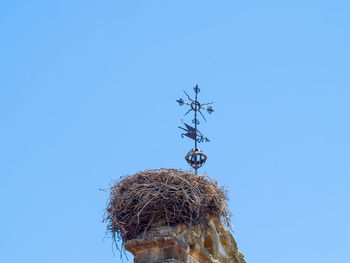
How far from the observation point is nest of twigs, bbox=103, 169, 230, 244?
8390mm

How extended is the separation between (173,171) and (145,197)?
0.74m

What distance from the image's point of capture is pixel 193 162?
10195 mm

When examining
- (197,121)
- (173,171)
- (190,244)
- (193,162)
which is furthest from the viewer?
(197,121)

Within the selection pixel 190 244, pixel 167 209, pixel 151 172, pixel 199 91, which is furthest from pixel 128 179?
pixel 199 91

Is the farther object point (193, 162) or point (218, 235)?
point (193, 162)

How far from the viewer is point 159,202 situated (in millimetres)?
8422

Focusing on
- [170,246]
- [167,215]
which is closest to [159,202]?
[167,215]

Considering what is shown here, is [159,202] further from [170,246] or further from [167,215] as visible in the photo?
[170,246]

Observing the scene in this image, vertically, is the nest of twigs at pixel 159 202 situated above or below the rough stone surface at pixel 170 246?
above

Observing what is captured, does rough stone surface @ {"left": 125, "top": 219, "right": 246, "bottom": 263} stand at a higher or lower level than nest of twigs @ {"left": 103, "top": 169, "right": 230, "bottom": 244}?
lower

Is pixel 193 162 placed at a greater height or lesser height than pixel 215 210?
greater

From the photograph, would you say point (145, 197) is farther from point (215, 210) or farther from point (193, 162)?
point (193, 162)

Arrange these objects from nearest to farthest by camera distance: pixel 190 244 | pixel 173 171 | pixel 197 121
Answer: pixel 190 244
pixel 173 171
pixel 197 121

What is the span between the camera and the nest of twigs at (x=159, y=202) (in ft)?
27.5
